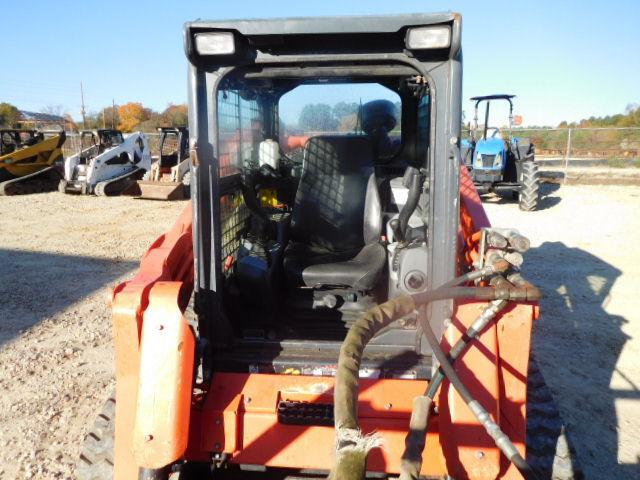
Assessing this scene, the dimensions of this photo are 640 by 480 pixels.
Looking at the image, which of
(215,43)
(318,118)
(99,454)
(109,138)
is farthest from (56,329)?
(109,138)

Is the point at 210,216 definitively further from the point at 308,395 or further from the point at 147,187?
the point at 147,187

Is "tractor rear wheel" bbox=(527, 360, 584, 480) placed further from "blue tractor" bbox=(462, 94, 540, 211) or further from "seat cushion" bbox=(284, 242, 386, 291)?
"blue tractor" bbox=(462, 94, 540, 211)

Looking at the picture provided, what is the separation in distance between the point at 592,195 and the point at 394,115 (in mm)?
11647

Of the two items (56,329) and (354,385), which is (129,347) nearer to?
(354,385)

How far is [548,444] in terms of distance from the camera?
2.53 m

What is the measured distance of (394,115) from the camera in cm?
403

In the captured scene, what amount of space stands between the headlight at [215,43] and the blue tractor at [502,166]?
1024 centimetres

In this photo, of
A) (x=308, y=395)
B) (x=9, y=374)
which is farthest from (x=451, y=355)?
(x=9, y=374)

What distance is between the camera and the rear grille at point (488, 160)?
1227 centimetres

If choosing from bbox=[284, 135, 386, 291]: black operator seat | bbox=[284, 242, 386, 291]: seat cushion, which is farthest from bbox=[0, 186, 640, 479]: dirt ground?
bbox=[284, 135, 386, 291]: black operator seat

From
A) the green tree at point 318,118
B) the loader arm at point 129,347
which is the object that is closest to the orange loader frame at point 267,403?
the loader arm at point 129,347

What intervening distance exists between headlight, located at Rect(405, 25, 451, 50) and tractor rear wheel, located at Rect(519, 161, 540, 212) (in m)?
10.3

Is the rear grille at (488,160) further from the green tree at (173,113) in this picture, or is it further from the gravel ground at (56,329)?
the green tree at (173,113)

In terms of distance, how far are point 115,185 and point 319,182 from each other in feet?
41.1
